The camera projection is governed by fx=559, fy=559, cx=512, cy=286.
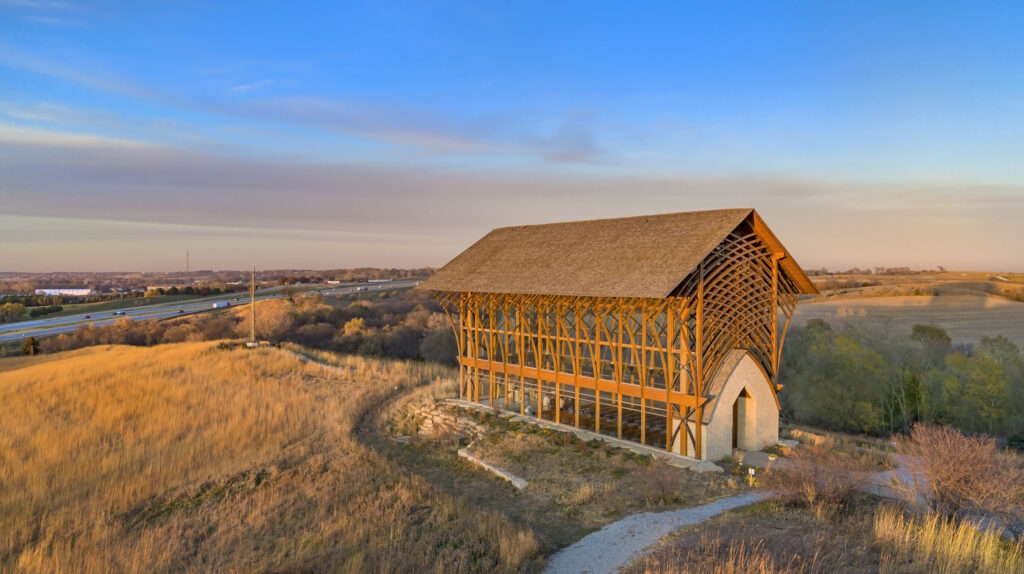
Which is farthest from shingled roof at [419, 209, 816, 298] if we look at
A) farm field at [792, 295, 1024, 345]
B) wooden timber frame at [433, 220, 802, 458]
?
farm field at [792, 295, 1024, 345]

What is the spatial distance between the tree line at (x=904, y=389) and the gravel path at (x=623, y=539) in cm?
1784

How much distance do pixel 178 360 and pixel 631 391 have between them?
30.1 m

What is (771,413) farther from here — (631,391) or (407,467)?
(407,467)

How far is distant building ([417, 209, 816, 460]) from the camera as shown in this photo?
15.3 meters

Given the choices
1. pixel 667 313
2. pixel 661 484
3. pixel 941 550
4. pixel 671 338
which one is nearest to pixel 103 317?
pixel 667 313

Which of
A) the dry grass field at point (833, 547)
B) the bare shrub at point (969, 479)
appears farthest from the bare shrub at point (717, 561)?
the bare shrub at point (969, 479)

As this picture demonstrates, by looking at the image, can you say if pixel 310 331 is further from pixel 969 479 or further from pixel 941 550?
pixel 941 550

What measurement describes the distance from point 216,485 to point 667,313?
45.8 feet

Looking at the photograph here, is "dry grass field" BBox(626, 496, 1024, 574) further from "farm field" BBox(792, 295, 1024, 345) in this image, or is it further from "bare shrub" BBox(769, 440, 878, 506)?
"farm field" BBox(792, 295, 1024, 345)

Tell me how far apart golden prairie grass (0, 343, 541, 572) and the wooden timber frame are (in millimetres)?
6155

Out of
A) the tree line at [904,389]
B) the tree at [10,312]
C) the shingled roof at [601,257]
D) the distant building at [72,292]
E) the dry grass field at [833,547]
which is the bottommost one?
the tree line at [904,389]

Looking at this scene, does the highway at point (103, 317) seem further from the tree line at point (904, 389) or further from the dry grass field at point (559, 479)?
the tree line at point (904, 389)

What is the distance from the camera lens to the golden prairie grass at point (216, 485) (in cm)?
1076

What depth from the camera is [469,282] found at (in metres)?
21.1
